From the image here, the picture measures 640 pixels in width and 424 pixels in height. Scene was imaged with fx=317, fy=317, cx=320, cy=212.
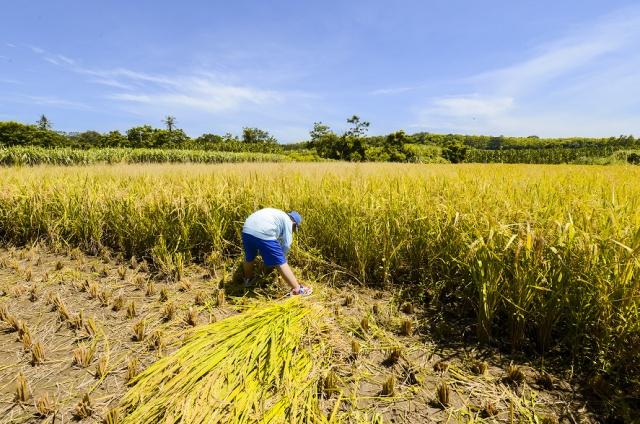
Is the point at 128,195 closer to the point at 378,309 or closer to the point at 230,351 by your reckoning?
the point at 230,351

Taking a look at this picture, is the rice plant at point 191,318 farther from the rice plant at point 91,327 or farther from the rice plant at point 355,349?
the rice plant at point 355,349

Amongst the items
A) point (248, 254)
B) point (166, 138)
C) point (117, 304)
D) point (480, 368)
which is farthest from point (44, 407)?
point (166, 138)

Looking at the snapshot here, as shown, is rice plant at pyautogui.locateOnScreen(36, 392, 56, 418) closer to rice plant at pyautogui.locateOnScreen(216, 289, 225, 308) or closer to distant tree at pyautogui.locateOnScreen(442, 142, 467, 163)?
rice plant at pyautogui.locateOnScreen(216, 289, 225, 308)

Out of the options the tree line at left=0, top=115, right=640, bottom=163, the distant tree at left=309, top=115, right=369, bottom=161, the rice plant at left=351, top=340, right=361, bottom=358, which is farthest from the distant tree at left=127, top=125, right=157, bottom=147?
the rice plant at left=351, top=340, right=361, bottom=358

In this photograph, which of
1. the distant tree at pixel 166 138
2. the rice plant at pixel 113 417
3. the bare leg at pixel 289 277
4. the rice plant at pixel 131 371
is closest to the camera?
the rice plant at pixel 113 417

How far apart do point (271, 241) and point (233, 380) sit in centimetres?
142

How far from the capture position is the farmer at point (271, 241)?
121 inches

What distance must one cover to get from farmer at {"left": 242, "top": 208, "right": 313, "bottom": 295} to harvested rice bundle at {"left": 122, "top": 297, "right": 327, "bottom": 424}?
0.66 metres

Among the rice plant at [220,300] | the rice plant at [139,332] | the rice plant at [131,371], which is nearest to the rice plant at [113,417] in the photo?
the rice plant at [131,371]

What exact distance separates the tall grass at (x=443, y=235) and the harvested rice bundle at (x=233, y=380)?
1.36m

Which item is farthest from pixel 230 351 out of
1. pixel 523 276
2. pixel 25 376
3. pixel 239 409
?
pixel 523 276

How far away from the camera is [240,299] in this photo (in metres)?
3.01

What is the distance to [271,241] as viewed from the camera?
3.11 m

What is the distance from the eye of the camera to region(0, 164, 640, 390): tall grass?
1.97m
